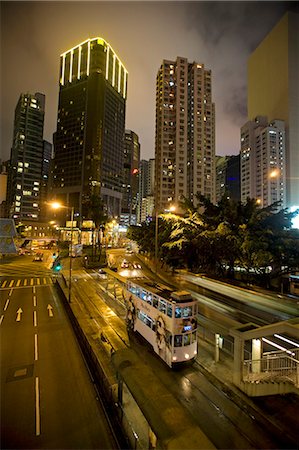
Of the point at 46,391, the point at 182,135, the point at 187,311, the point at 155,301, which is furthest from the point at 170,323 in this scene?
the point at 182,135

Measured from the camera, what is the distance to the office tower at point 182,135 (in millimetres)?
102688

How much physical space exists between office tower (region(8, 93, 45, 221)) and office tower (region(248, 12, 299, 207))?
136810 millimetres

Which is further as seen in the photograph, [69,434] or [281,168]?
[281,168]

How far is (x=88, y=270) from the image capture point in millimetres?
46250

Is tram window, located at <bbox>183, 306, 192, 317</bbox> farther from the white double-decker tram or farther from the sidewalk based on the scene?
the sidewalk

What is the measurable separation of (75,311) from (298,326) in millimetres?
18318

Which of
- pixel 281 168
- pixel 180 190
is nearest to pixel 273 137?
pixel 281 168

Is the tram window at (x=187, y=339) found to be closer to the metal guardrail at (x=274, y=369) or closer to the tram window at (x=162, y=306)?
the tram window at (x=162, y=306)

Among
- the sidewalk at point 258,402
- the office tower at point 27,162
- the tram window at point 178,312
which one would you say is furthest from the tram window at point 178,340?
the office tower at point 27,162

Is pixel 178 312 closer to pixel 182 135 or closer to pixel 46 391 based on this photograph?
pixel 46 391

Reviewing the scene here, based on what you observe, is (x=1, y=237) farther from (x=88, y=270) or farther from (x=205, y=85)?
(x=205, y=85)

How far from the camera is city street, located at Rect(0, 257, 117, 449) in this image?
8820mm

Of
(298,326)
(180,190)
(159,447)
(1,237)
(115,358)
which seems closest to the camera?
(159,447)

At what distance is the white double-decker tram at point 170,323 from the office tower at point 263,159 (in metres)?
114
